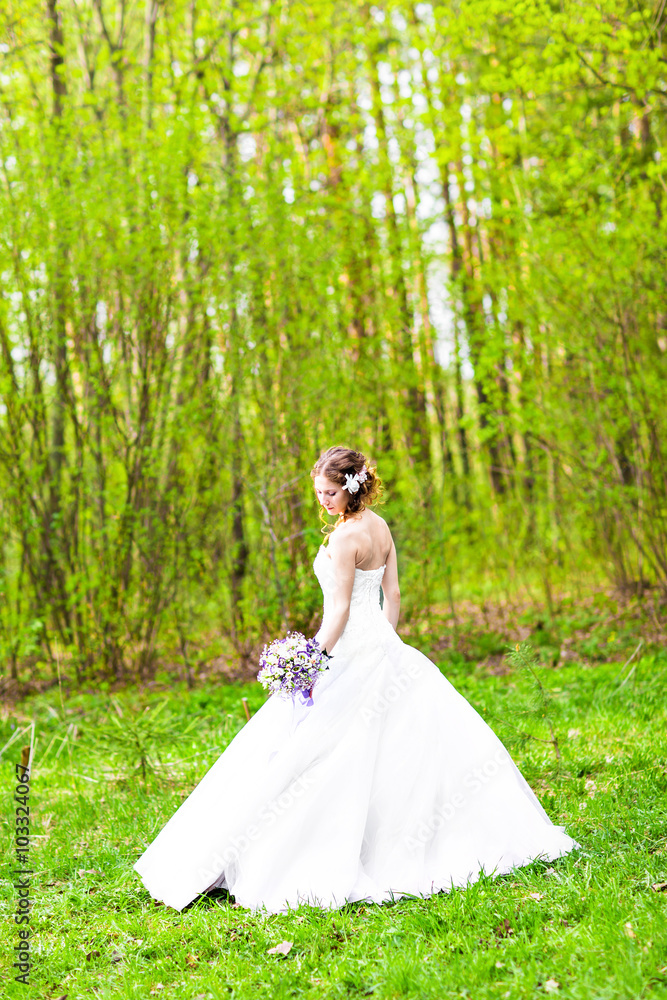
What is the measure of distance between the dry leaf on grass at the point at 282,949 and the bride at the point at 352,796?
0.83ft

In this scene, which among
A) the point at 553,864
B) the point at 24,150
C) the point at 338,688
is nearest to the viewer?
the point at 553,864

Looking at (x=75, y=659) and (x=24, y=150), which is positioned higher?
(x=24, y=150)

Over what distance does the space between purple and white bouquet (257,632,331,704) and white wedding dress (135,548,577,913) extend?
17cm

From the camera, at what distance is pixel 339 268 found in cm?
804

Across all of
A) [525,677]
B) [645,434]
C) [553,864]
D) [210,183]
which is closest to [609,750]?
[525,677]

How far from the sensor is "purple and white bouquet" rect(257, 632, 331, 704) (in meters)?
3.40

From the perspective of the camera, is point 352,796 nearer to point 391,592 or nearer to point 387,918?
point 387,918

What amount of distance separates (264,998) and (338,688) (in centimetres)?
128

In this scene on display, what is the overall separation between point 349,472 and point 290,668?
38.1 inches

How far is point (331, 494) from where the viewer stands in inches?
147

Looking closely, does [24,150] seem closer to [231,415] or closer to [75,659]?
[231,415]

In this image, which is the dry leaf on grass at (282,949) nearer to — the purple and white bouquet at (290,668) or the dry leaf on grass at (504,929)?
the dry leaf on grass at (504,929)

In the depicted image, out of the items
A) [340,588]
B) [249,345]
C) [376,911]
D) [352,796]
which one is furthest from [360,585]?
[249,345]

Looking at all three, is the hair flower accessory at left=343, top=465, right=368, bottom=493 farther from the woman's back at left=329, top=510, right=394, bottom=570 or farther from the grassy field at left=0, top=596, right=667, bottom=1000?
the grassy field at left=0, top=596, right=667, bottom=1000
